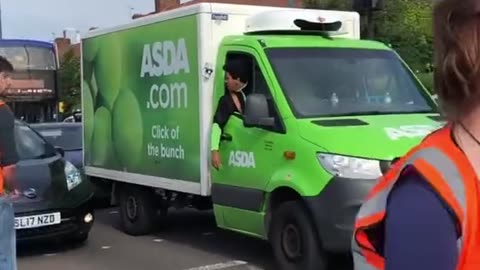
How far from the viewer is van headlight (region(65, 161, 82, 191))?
886cm

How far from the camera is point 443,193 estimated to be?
51.2 inches

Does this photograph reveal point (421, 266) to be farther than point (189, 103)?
No

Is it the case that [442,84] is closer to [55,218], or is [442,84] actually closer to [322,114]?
[322,114]

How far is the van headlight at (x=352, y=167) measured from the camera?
6.27 metres

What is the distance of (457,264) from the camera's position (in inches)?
51.0

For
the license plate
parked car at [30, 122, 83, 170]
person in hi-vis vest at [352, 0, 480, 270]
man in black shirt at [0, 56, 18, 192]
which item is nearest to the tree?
parked car at [30, 122, 83, 170]

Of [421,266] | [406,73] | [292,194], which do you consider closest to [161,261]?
[292,194]

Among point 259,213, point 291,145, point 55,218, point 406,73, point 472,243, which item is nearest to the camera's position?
point 472,243

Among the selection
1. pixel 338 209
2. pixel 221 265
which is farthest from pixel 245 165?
pixel 338 209

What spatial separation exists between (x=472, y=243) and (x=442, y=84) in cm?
28

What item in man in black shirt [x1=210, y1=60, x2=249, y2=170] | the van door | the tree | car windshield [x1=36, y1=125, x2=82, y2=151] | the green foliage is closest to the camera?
the van door

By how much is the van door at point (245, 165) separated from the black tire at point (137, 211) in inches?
79.2

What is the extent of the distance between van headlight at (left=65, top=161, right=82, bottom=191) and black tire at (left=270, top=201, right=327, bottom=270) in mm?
2884

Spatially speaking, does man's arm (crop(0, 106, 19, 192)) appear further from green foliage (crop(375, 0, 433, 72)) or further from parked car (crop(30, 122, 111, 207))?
green foliage (crop(375, 0, 433, 72))
